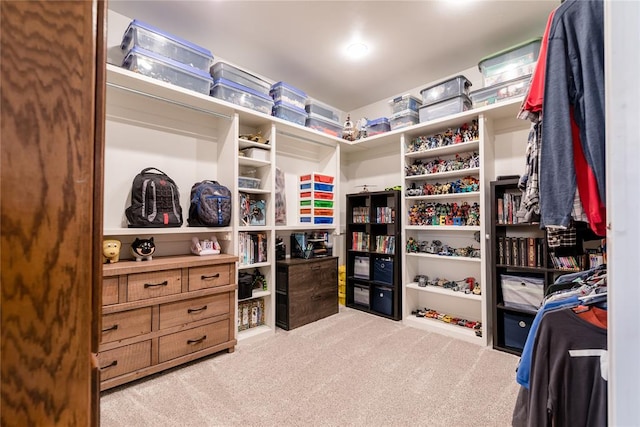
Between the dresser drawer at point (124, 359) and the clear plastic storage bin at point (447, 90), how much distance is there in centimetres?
338

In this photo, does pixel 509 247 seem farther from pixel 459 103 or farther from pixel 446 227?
pixel 459 103

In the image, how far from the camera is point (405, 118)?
128 inches

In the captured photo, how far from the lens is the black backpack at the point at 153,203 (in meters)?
2.15

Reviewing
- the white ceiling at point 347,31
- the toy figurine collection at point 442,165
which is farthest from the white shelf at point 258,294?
the white ceiling at point 347,31

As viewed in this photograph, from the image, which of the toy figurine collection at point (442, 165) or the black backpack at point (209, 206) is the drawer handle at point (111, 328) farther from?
the toy figurine collection at point (442, 165)

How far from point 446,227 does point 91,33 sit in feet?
10.1

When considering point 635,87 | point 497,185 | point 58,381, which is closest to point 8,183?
point 58,381

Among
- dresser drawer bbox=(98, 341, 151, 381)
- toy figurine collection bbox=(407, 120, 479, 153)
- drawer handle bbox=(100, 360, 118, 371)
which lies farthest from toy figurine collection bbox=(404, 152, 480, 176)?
drawer handle bbox=(100, 360, 118, 371)

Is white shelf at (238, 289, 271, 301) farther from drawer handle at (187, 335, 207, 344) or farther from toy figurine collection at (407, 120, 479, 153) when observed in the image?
toy figurine collection at (407, 120, 479, 153)

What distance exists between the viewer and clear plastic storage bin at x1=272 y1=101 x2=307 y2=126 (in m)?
3.01

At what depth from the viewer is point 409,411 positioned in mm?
1706

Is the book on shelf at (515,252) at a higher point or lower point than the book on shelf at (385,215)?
lower

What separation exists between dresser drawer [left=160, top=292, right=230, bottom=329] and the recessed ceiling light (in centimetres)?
256

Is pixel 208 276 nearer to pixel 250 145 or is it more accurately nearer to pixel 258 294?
pixel 258 294
